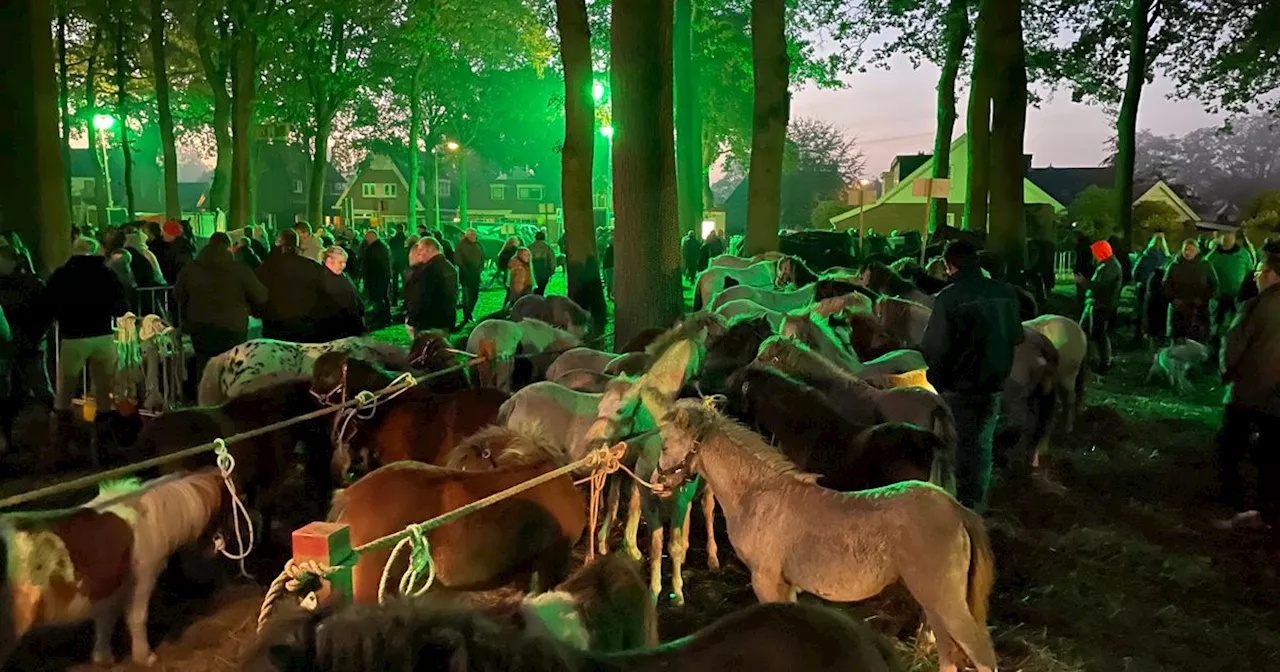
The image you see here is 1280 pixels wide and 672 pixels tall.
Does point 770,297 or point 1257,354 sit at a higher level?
point 770,297

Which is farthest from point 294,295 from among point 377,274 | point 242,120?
point 242,120

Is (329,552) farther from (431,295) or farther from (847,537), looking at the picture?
(431,295)

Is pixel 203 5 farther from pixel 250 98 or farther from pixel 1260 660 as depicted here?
pixel 1260 660

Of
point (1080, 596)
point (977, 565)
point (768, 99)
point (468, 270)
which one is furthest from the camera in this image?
point (468, 270)

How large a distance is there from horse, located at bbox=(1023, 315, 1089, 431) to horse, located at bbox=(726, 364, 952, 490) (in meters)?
4.63

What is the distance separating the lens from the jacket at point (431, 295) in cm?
1131

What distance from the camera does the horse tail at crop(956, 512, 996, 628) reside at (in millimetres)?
4348

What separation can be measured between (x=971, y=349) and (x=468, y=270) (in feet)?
42.2

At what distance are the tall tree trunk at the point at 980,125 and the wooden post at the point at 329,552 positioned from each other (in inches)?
715

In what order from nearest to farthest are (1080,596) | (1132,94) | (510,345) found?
(1080,596) → (510,345) → (1132,94)

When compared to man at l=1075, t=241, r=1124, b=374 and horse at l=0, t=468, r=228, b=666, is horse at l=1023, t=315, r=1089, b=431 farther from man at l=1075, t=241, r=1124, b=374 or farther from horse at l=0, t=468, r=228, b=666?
horse at l=0, t=468, r=228, b=666

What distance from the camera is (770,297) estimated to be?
1279 cm

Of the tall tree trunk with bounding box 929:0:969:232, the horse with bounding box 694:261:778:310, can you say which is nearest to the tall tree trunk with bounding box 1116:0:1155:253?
the tall tree trunk with bounding box 929:0:969:232

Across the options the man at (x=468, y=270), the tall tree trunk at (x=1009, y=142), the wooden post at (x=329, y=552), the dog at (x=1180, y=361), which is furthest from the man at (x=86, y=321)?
the tall tree trunk at (x=1009, y=142)
